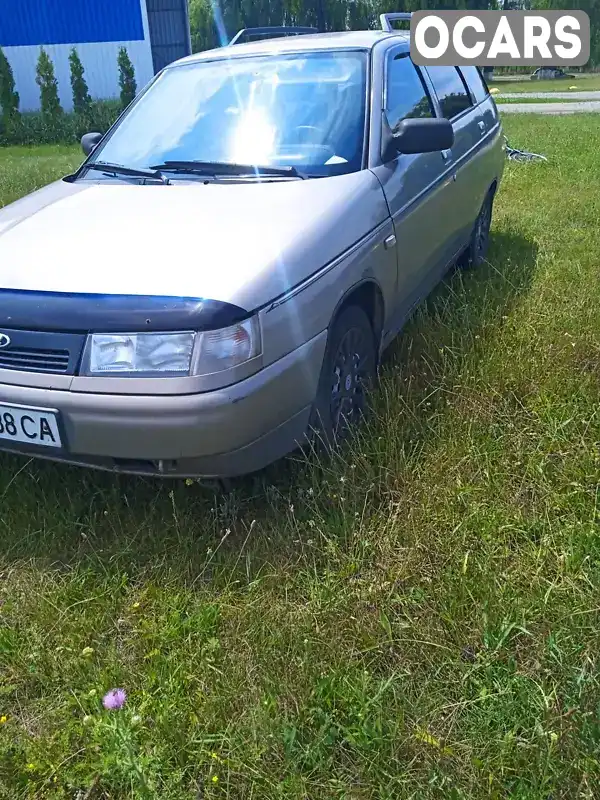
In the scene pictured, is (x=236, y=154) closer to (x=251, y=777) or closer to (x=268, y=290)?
(x=268, y=290)

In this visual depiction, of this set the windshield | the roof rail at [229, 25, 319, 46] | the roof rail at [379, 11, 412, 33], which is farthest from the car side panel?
the roof rail at [229, 25, 319, 46]

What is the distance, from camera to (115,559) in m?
2.46

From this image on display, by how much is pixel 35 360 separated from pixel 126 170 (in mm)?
1306

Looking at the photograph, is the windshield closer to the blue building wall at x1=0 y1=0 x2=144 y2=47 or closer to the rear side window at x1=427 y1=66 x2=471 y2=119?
the rear side window at x1=427 y1=66 x2=471 y2=119

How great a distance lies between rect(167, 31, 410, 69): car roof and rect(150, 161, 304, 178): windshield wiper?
926 millimetres

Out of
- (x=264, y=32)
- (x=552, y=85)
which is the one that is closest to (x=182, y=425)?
(x=264, y=32)

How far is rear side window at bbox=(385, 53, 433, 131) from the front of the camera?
3.35 metres

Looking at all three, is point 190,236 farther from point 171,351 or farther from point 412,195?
point 412,195

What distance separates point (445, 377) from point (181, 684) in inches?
72.0

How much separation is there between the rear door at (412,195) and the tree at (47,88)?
63.8 ft

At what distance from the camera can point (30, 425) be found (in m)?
2.28

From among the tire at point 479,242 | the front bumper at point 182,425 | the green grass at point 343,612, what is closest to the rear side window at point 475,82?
the tire at point 479,242

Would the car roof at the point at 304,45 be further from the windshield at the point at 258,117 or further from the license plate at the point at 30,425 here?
the license plate at the point at 30,425

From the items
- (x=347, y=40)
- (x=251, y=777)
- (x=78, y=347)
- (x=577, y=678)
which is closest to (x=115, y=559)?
(x=78, y=347)
